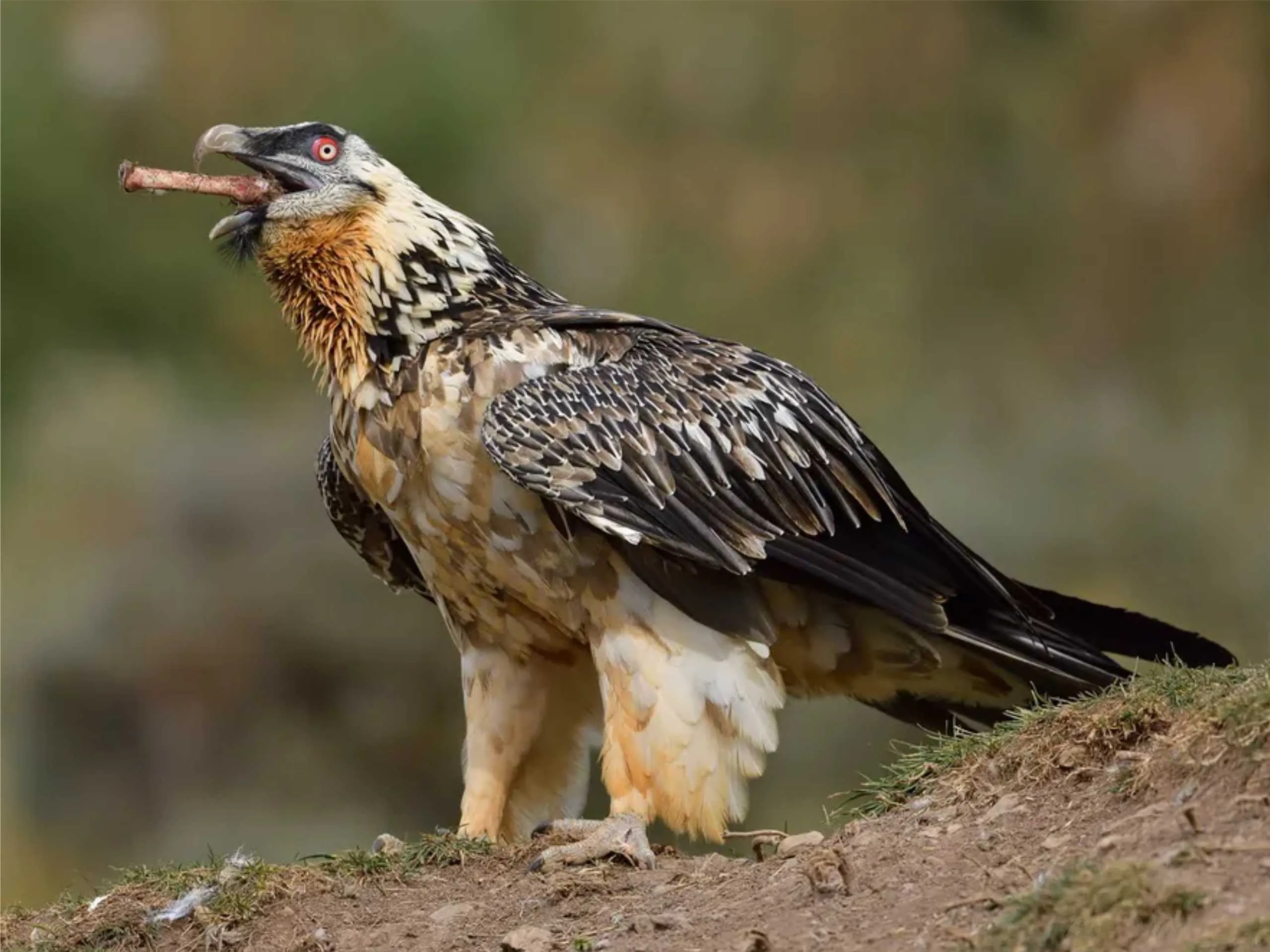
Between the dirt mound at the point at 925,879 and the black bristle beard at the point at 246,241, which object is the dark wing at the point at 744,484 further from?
the black bristle beard at the point at 246,241

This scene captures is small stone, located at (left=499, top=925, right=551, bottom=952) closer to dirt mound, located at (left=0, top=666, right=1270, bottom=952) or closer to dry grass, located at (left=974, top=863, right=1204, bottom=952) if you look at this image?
dirt mound, located at (left=0, top=666, right=1270, bottom=952)

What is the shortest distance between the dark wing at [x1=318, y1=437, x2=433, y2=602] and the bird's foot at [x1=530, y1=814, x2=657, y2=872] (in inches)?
66.6

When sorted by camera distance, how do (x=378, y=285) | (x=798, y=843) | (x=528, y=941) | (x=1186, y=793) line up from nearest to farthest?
(x=1186, y=793), (x=528, y=941), (x=798, y=843), (x=378, y=285)

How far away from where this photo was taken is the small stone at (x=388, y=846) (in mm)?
6500

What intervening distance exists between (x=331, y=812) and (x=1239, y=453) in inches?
418

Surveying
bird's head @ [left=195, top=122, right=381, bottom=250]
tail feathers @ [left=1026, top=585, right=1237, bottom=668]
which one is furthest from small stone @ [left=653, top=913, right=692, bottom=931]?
bird's head @ [left=195, top=122, right=381, bottom=250]

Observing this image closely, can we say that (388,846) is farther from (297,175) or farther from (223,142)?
(223,142)

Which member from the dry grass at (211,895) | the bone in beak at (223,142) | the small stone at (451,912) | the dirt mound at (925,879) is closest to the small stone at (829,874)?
the dirt mound at (925,879)

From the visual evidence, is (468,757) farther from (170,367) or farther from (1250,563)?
(170,367)

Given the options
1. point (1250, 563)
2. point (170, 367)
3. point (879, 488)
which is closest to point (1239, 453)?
point (1250, 563)

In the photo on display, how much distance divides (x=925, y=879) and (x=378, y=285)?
313 cm

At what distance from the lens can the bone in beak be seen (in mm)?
7309

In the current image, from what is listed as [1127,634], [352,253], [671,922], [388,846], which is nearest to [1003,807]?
[671,922]

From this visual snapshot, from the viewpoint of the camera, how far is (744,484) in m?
6.97
